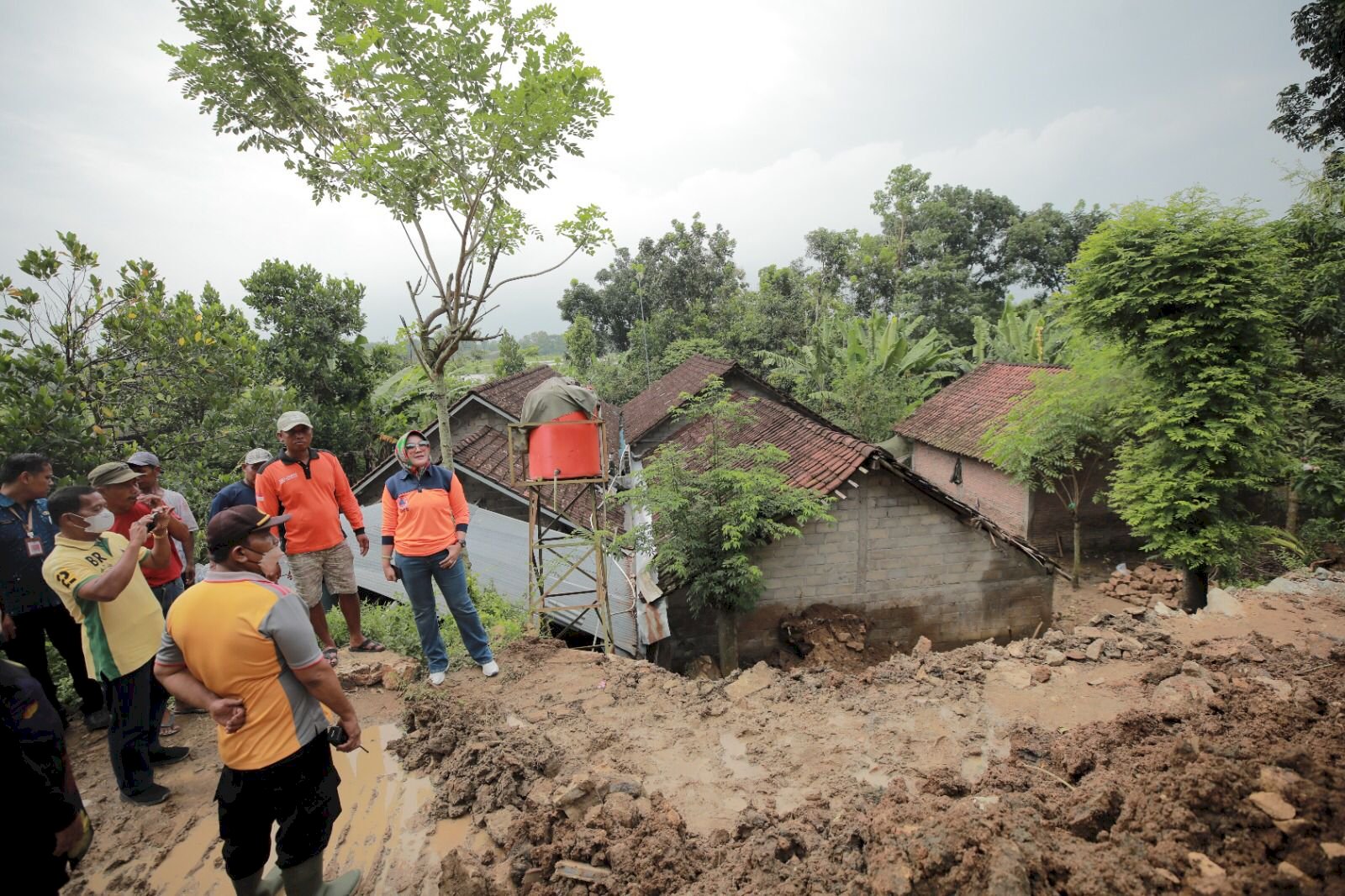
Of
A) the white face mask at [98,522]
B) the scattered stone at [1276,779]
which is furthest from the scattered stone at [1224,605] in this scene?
the white face mask at [98,522]

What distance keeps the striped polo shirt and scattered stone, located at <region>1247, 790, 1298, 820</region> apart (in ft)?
12.4

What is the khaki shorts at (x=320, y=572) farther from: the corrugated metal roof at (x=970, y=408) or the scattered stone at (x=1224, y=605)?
the corrugated metal roof at (x=970, y=408)

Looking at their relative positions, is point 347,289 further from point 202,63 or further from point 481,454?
point 202,63

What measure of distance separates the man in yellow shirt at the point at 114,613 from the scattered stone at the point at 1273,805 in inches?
205

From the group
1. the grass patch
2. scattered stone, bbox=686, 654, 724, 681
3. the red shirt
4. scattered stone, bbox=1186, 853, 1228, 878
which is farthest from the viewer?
scattered stone, bbox=686, 654, 724, 681

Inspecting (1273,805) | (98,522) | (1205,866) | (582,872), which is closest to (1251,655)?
(1273,805)

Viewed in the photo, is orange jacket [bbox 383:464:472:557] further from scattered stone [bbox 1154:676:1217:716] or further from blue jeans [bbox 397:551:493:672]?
scattered stone [bbox 1154:676:1217:716]

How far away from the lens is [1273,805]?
2.44 m

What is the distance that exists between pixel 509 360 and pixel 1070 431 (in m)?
22.6

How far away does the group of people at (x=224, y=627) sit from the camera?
2215 mm

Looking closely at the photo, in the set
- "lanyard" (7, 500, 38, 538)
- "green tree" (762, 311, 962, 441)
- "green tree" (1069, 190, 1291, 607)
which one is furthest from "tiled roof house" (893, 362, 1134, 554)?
"lanyard" (7, 500, 38, 538)

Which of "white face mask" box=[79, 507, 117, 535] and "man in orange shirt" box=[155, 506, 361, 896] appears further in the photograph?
"white face mask" box=[79, 507, 117, 535]

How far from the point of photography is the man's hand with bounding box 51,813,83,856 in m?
2.13

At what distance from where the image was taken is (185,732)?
13.0ft
